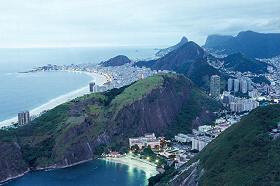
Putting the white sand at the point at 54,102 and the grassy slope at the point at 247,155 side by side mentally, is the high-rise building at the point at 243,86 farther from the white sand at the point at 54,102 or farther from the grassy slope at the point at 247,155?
the grassy slope at the point at 247,155

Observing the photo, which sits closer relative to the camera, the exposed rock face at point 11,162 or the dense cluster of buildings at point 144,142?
the exposed rock face at point 11,162

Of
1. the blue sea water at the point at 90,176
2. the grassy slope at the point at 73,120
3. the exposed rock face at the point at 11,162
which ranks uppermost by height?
the grassy slope at the point at 73,120

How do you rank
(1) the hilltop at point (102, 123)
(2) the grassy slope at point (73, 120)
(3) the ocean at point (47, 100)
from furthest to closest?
(2) the grassy slope at point (73, 120) → (1) the hilltop at point (102, 123) → (3) the ocean at point (47, 100)

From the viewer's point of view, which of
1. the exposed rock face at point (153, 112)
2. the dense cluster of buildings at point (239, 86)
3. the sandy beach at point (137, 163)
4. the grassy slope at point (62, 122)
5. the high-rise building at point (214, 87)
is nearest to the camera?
the sandy beach at point (137, 163)

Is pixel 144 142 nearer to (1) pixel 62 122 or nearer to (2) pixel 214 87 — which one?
(1) pixel 62 122

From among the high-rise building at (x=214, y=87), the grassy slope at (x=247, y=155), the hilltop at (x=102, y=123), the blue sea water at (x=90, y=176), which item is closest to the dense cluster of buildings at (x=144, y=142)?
the hilltop at (x=102, y=123)

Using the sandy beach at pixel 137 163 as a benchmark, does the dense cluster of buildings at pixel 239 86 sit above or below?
above
